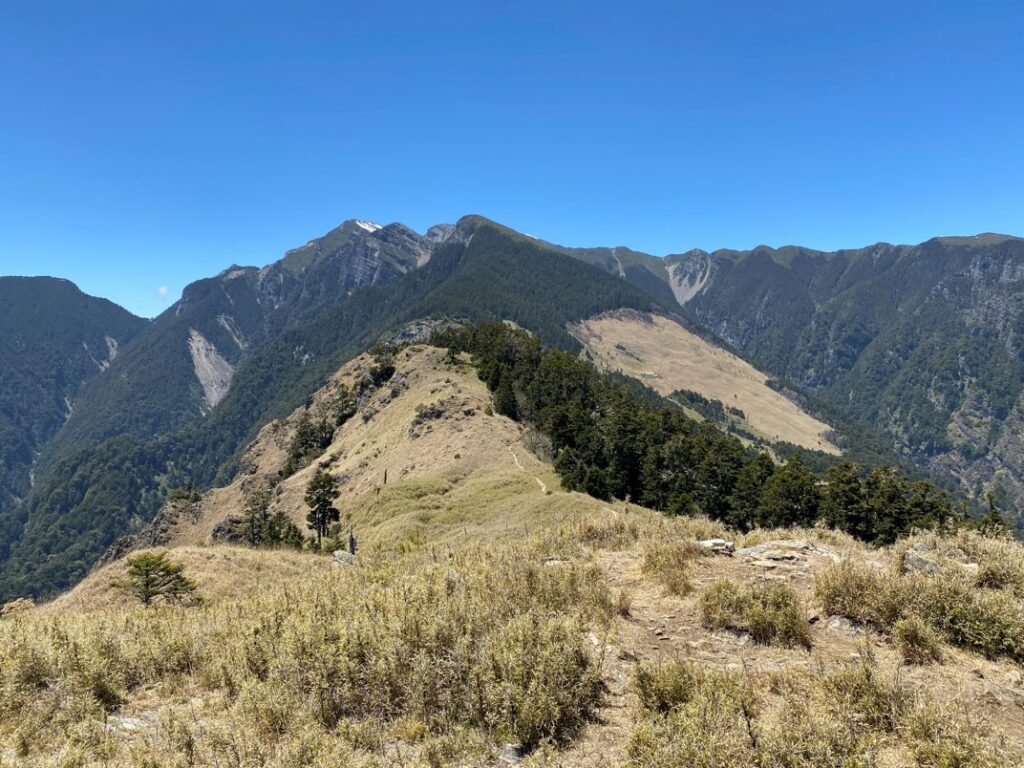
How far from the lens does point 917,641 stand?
25.1 feet

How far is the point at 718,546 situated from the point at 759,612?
3.75 m

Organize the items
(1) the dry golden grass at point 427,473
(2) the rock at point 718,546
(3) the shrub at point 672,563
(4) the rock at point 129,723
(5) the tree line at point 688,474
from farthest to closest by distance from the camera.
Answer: (5) the tree line at point 688,474
(1) the dry golden grass at point 427,473
(2) the rock at point 718,546
(3) the shrub at point 672,563
(4) the rock at point 129,723

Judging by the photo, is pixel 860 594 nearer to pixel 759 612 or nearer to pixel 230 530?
pixel 759 612

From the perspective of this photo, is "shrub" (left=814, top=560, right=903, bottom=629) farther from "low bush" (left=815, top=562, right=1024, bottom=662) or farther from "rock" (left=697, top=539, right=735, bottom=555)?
"rock" (left=697, top=539, right=735, bottom=555)

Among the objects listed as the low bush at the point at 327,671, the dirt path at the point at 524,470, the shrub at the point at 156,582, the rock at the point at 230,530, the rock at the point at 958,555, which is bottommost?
the rock at the point at 230,530

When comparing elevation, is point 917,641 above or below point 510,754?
above

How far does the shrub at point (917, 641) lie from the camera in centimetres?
744

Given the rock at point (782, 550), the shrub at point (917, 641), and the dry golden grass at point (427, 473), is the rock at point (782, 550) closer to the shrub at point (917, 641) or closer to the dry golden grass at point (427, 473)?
the shrub at point (917, 641)

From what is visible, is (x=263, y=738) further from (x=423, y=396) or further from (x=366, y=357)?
(x=366, y=357)

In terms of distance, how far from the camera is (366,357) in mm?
150750

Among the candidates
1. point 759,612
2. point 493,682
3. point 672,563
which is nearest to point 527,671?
point 493,682

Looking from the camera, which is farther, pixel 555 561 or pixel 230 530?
→ pixel 230 530

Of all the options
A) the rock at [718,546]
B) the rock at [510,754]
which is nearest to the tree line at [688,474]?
the rock at [718,546]

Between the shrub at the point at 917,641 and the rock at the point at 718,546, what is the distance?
405 cm
